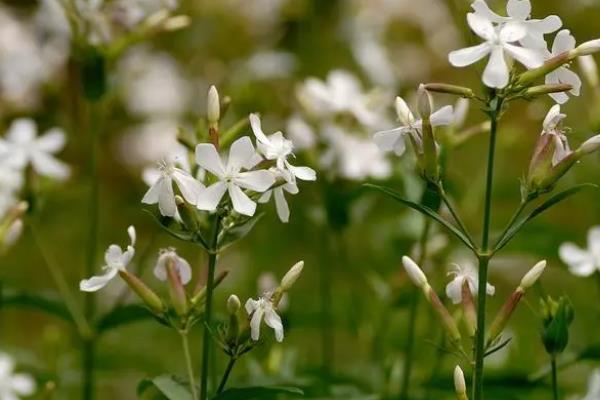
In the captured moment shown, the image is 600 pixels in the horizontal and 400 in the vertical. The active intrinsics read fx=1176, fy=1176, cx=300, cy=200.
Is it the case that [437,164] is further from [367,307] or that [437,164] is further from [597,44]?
[367,307]

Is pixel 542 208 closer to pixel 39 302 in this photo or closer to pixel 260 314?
pixel 260 314

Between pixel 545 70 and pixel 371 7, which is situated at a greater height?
pixel 371 7

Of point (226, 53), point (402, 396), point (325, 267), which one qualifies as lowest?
point (402, 396)

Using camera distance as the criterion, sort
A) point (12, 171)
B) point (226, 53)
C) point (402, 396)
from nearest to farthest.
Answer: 1. point (402, 396)
2. point (12, 171)
3. point (226, 53)

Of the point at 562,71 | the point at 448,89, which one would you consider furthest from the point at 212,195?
the point at 562,71

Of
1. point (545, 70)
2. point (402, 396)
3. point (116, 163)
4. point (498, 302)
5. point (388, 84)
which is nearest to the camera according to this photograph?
point (545, 70)

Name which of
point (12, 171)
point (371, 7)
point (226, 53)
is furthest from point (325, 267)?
point (371, 7)

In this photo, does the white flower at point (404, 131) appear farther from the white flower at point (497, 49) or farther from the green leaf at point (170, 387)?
the green leaf at point (170, 387)

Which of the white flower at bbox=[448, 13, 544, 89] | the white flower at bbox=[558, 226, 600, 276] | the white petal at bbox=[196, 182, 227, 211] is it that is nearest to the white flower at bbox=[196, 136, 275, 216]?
the white petal at bbox=[196, 182, 227, 211]
